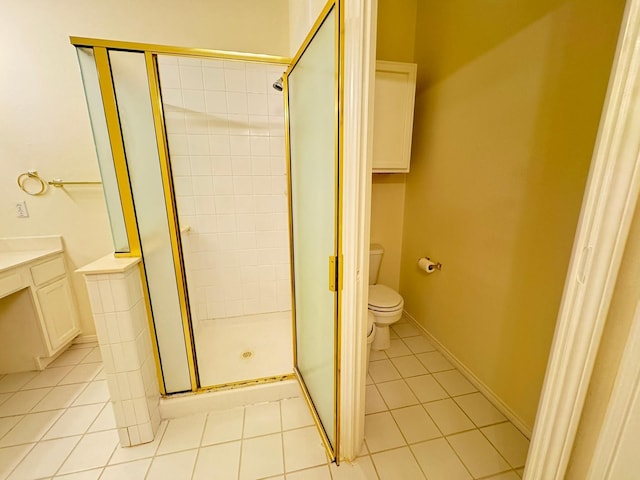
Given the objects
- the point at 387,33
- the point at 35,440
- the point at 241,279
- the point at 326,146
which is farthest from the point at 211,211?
the point at 387,33

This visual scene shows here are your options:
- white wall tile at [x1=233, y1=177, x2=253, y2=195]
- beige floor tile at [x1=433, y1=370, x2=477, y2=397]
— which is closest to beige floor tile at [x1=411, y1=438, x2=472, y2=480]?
beige floor tile at [x1=433, y1=370, x2=477, y2=397]

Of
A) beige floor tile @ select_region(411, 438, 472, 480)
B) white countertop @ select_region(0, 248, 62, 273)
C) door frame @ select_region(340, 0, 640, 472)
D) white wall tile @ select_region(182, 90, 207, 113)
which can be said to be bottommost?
beige floor tile @ select_region(411, 438, 472, 480)

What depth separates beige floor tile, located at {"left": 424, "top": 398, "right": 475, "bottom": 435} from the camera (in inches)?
54.4

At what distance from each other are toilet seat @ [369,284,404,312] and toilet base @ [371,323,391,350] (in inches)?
7.1

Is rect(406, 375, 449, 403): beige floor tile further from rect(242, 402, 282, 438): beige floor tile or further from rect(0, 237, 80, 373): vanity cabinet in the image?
rect(0, 237, 80, 373): vanity cabinet

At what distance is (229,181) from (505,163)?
1.89 metres

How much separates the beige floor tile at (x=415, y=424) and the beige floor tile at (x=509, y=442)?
27 cm

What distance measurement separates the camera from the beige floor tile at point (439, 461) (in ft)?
3.80

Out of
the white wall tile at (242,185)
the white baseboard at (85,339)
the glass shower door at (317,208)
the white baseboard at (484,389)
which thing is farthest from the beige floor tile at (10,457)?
the white baseboard at (484,389)

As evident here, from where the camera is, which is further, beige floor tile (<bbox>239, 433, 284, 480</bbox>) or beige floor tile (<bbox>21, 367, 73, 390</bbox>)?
beige floor tile (<bbox>21, 367, 73, 390</bbox>)

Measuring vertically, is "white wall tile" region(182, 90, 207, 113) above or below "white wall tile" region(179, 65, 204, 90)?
below

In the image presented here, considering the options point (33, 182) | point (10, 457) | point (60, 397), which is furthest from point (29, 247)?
point (10, 457)

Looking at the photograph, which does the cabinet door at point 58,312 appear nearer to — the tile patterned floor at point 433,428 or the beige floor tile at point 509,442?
the tile patterned floor at point 433,428

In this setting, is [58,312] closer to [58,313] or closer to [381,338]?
[58,313]
